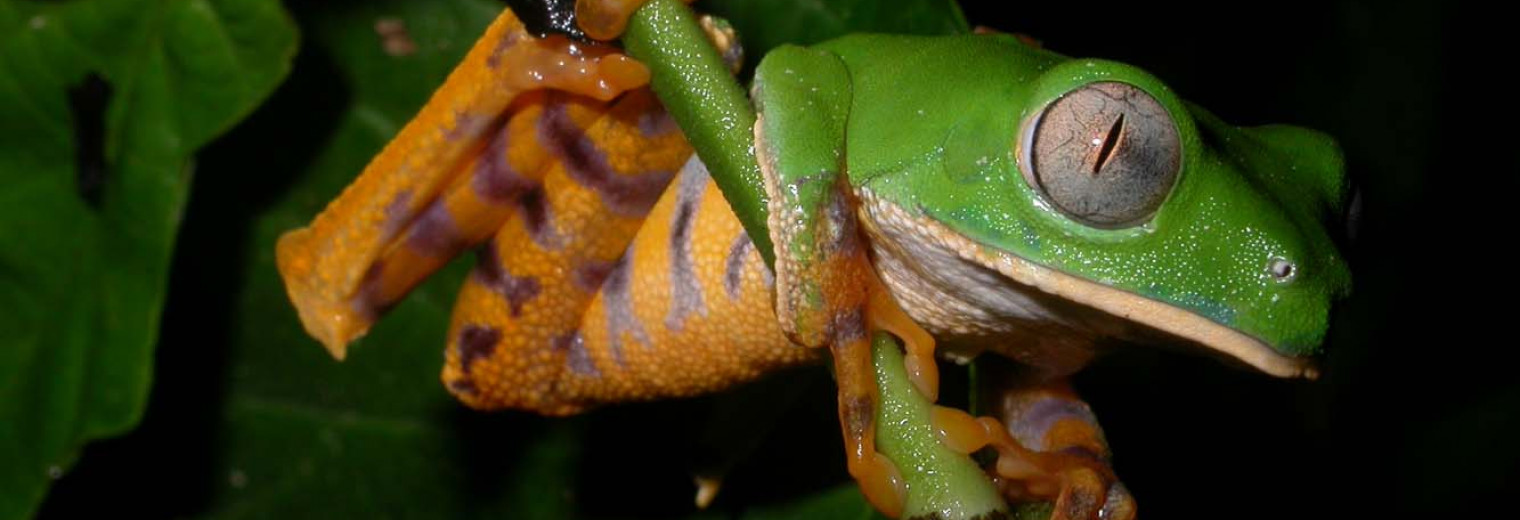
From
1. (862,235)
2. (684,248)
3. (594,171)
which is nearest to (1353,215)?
(862,235)

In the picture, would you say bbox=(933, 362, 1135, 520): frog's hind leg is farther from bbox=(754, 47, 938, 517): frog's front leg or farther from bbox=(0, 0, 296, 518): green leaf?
bbox=(0, 0, 296, 518): green leaf

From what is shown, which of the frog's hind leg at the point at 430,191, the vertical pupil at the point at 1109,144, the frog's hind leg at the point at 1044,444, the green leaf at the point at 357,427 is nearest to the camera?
the vertical pupil at the point at 1109,144

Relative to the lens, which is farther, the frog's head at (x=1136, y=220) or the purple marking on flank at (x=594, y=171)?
the purple marking on flank at (x=594, y=171)

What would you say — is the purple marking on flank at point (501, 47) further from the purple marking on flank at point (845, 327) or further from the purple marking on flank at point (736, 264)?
the purple marking on flank at point (845, 327)

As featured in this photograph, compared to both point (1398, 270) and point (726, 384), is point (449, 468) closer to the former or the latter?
point (726, 384)

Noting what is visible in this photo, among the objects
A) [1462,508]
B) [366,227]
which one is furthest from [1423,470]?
[366,227]

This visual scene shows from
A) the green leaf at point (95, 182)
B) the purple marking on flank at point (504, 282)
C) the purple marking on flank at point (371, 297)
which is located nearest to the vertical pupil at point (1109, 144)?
the purple marking on flank at point (504, 282)
